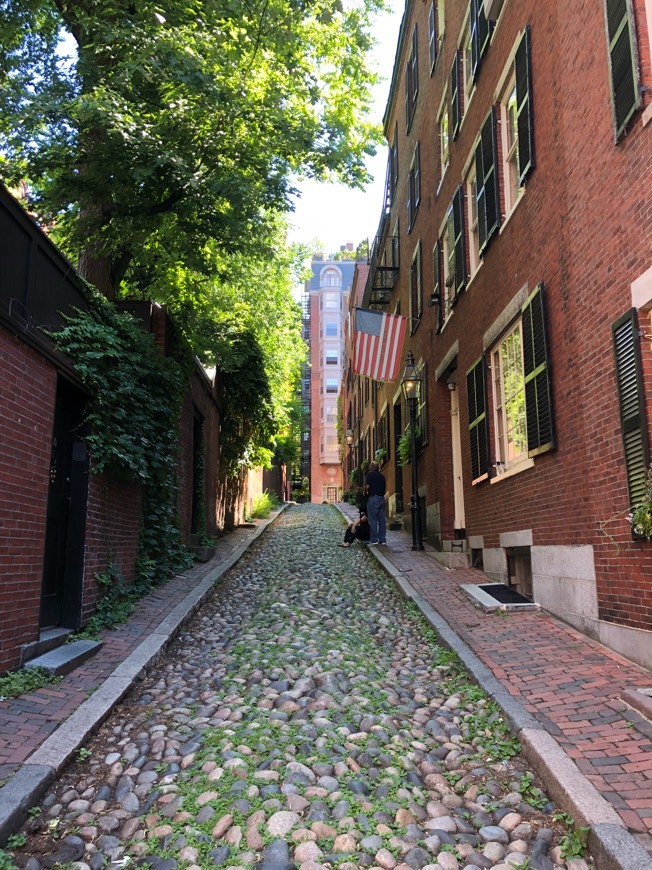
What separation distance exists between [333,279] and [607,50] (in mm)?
75691

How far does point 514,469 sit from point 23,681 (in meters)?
5.83

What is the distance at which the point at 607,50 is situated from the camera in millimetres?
5555

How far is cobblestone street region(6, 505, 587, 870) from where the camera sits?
3174 millimetres

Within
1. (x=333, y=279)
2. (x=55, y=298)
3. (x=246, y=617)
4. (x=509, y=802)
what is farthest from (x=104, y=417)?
(x=333, y=279)

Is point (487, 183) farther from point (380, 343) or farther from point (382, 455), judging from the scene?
point (382, 455)

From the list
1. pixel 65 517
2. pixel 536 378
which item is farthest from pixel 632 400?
pixel 65 517

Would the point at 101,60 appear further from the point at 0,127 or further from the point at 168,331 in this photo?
the point at 168,331

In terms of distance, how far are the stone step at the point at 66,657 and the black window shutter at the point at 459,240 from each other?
25.8ft

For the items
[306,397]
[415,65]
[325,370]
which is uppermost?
[325,370]

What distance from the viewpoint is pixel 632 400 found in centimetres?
518

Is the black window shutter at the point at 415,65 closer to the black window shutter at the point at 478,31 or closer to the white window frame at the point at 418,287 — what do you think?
the white window frame at the point at 418,287

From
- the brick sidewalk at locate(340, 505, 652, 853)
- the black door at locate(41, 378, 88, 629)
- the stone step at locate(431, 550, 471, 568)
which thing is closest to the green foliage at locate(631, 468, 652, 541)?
the brick sidewalk at locate(340, 505, 652, 853)

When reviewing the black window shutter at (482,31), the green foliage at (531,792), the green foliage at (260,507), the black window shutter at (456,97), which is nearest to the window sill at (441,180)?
the black window shutter at (456,97)

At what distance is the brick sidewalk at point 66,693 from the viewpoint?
13.2 feet
